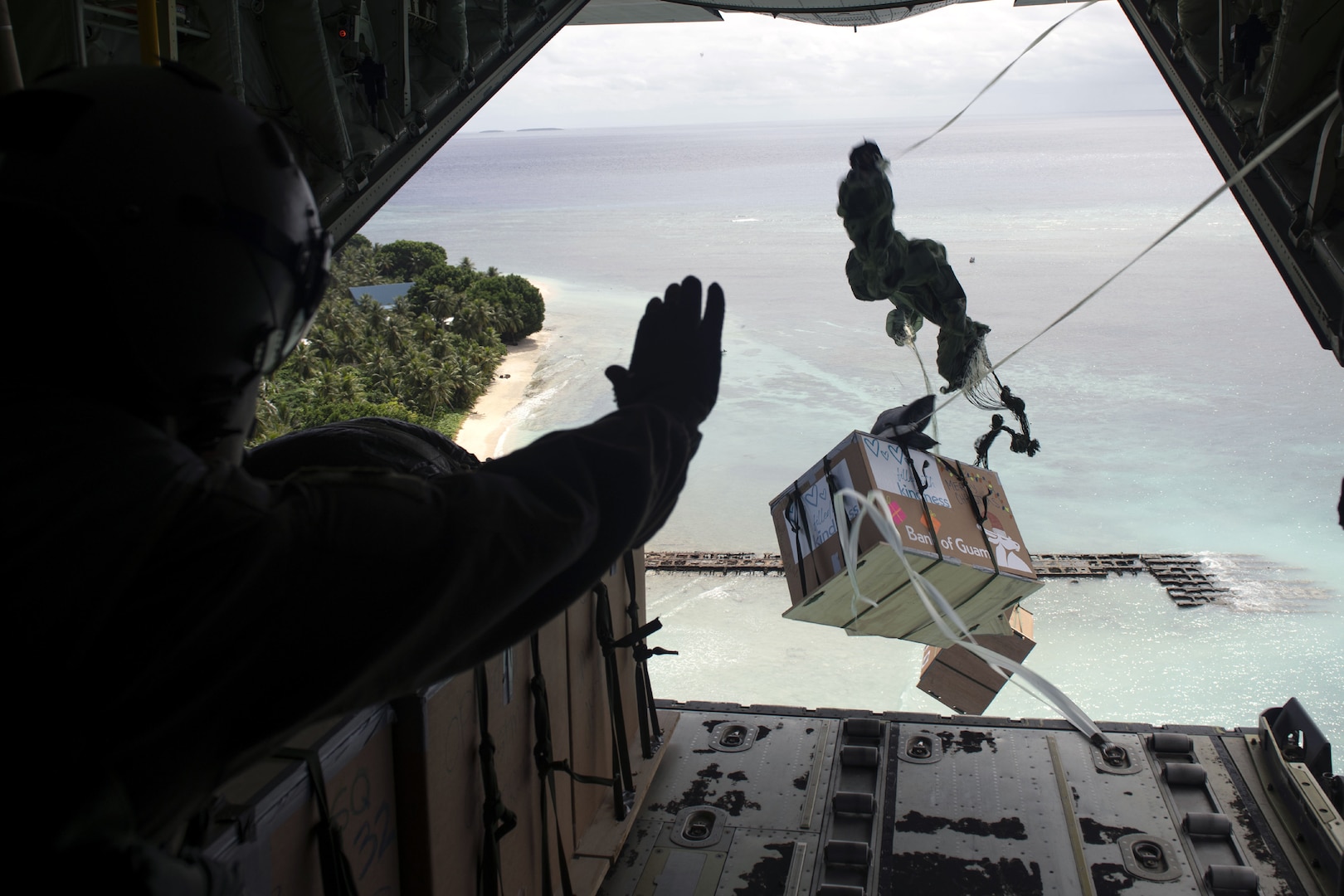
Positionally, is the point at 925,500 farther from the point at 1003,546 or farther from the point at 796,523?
the point at 796,523

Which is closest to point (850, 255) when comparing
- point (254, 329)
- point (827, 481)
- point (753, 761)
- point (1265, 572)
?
point (827, 481)

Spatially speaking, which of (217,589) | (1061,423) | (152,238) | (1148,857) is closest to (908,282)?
(1148,857)

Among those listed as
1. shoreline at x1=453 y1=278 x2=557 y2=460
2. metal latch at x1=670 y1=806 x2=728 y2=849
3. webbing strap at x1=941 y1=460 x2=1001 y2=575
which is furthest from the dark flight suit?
shoreline at x1=453 y1=278 x2=557 y2=460

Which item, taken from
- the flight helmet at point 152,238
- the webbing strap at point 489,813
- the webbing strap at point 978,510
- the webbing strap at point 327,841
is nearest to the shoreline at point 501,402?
the webbing strap at point 978,510

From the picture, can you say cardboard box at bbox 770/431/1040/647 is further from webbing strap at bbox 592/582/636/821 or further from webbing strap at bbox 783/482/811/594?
webbing strap at bbox 592/582/636/821

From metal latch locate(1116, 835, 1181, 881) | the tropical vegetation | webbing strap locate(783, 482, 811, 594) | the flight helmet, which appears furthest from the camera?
the tropical vegetation

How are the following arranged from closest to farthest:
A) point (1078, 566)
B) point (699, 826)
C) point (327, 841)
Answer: point (327, 841)
point (699, 826)
point (1078, 566)
